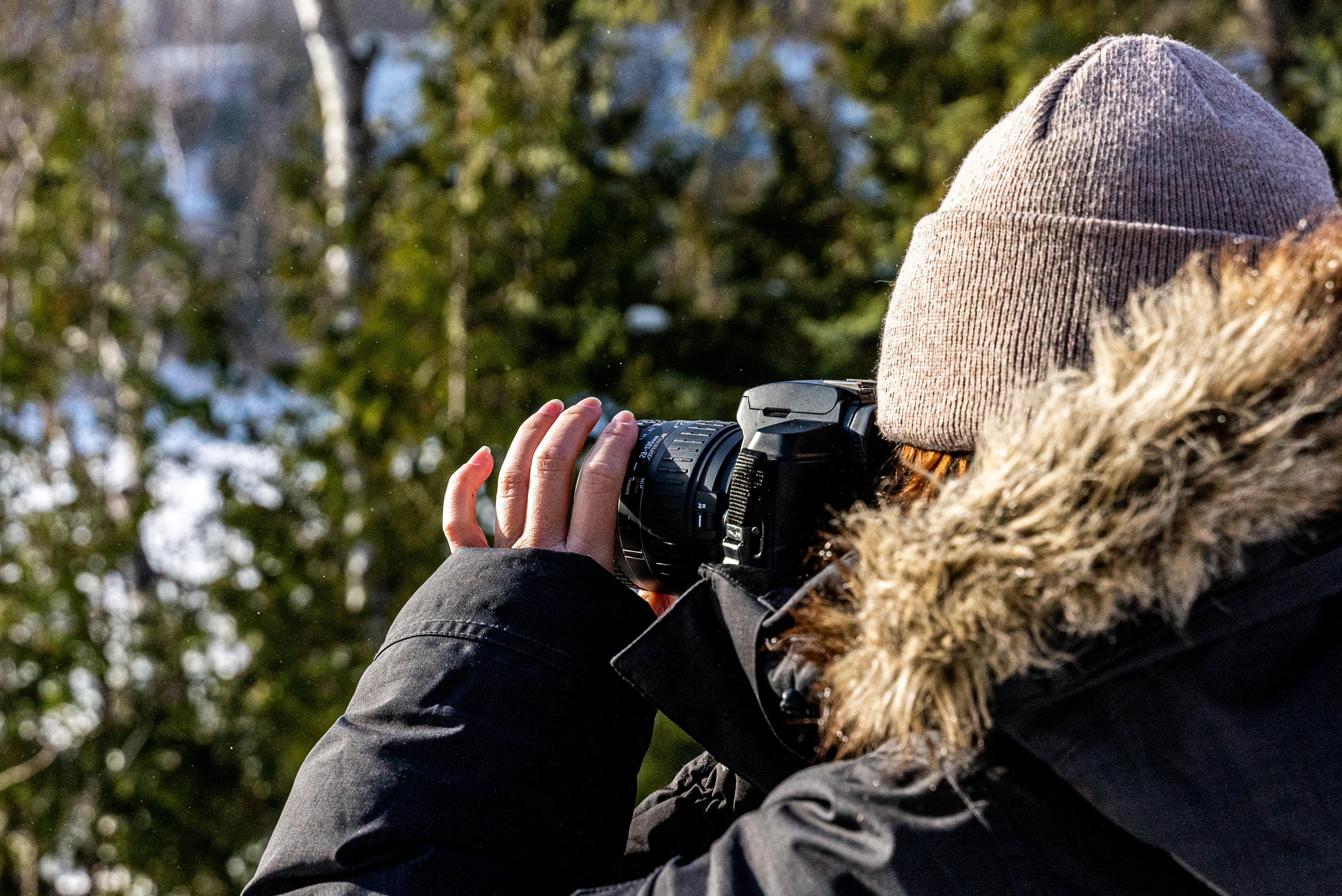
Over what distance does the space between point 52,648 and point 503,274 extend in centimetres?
235

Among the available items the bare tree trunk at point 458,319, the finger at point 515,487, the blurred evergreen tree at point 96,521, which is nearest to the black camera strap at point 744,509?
the finger at point 515,487

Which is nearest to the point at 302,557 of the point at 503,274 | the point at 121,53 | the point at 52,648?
the point at 52,648

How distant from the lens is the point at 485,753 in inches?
37.8

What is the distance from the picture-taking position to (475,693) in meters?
0.99

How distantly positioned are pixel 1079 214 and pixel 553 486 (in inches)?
22.9

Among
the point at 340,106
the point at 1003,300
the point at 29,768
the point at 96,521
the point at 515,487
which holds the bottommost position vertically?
the point at 29,768

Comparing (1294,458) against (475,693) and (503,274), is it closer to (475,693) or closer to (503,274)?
(475,693)

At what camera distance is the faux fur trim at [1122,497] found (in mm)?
675

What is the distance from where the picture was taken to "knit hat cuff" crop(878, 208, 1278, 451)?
87 centimetres

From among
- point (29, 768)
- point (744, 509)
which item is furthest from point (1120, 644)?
point (29, 768)

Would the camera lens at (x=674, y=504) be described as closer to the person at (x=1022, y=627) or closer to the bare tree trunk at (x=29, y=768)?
the person at (x=1022, y=627)

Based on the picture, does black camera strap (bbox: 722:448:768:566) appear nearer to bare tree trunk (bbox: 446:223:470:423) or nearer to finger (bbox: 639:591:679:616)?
finger (bbox: 639:591:679:616)

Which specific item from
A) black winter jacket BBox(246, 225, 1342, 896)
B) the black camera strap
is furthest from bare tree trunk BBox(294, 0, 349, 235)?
black winter jacket BBox(246, 225, 1342, 896)

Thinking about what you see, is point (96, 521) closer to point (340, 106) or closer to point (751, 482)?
point (340, 106)
